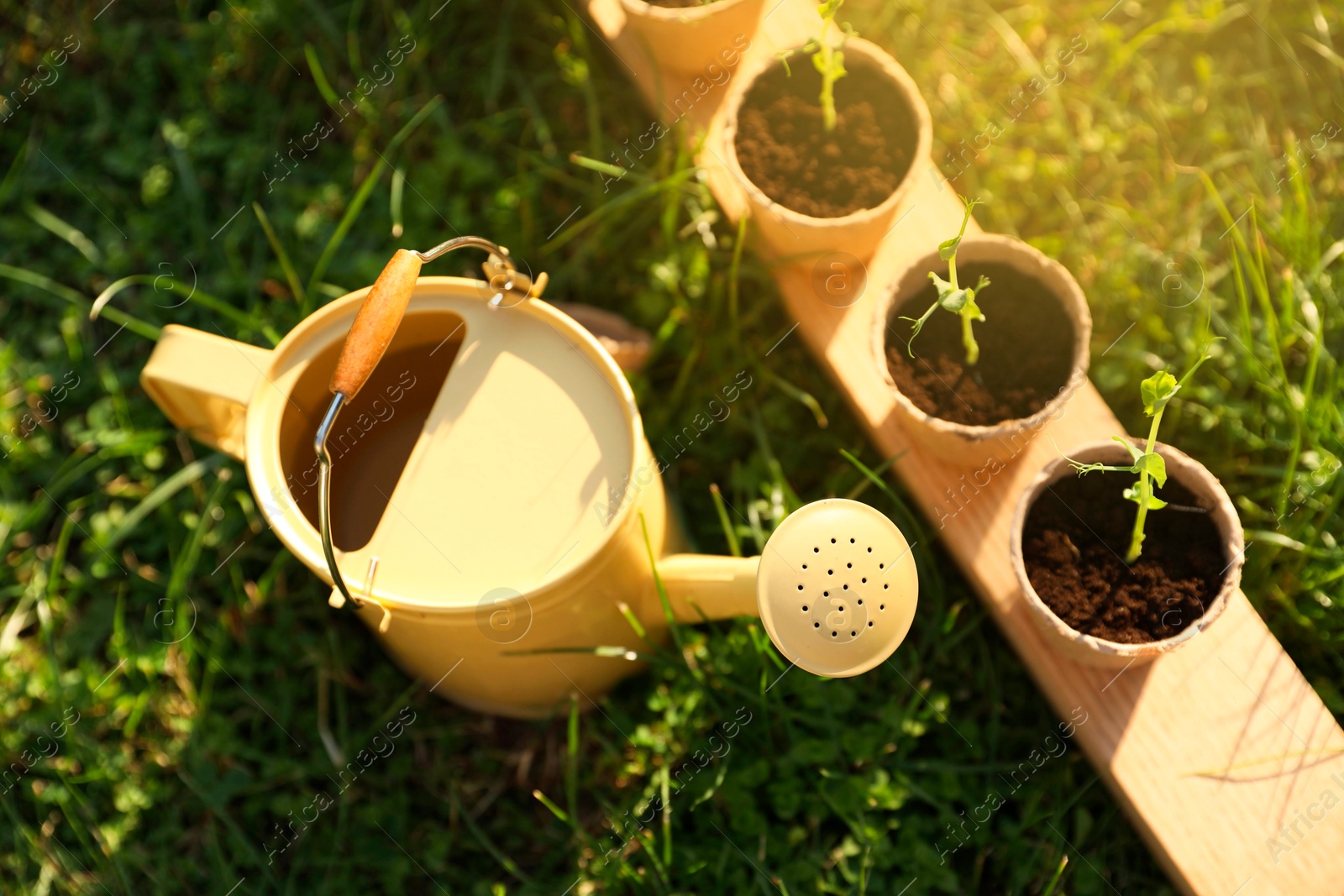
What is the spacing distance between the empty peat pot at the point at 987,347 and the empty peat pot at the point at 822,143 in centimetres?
13

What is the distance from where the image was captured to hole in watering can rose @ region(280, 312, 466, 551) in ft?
4.29

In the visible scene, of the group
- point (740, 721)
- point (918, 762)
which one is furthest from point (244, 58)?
point (918, 762)

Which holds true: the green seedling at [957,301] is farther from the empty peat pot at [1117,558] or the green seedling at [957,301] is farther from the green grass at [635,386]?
the green grass at [635,386]

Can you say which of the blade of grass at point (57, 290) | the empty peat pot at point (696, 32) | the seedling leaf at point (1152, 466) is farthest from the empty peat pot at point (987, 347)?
the blade of grass at point (57, 290)

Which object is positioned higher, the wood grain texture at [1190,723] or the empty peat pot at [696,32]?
the empty peat pot at [696,32]

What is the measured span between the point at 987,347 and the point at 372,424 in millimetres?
879

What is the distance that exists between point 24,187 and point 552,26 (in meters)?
1.17

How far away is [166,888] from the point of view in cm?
166

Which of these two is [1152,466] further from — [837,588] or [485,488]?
[485,488]

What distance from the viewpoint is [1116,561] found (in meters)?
1.32

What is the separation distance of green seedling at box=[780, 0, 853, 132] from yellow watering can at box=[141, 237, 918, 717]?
50cm

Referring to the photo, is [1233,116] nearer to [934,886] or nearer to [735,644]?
[735,644]

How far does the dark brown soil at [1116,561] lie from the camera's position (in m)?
1.28

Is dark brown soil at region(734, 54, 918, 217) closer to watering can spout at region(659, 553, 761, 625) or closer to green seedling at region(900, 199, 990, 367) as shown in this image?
green seedling at region(900, 199, 990, 367)
